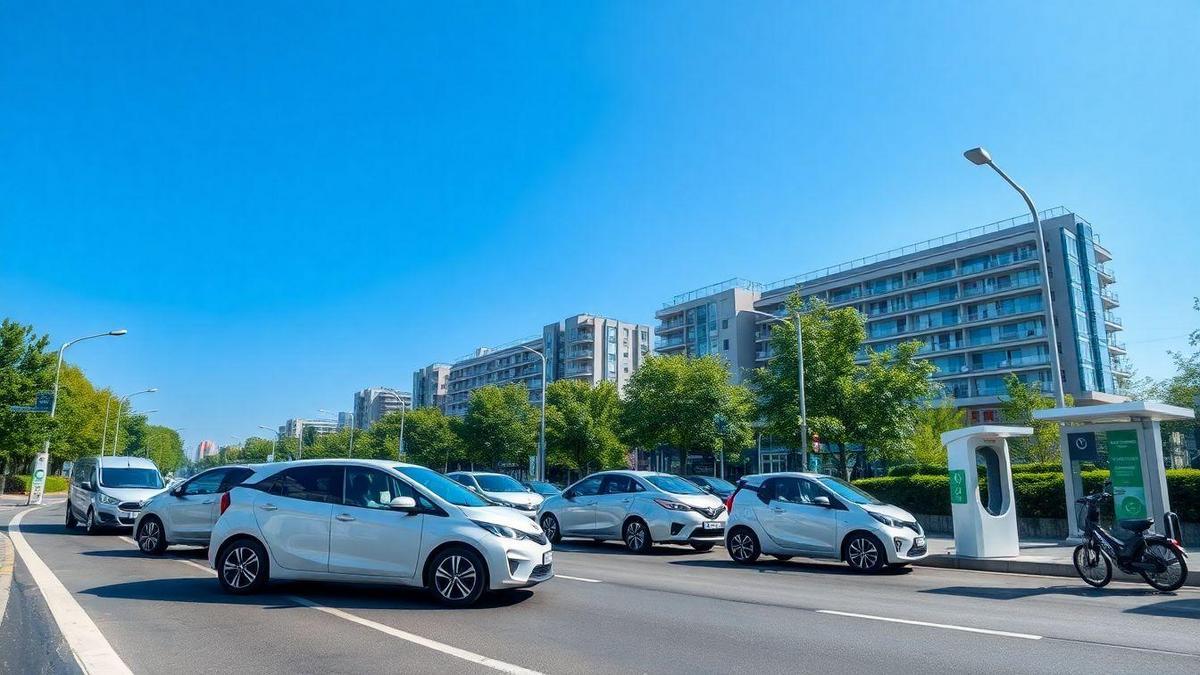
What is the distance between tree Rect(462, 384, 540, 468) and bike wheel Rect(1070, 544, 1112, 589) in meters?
54.6

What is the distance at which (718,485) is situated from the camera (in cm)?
3206

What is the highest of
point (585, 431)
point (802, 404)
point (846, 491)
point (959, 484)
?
point (585, 431)

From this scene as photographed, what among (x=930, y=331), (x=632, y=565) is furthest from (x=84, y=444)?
(x=930, y=331)

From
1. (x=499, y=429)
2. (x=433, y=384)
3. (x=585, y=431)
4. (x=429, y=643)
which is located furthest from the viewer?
(x=433, y=384)

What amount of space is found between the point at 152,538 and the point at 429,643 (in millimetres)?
9287

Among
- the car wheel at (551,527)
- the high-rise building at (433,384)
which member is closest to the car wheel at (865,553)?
the car wheel at (551,527)

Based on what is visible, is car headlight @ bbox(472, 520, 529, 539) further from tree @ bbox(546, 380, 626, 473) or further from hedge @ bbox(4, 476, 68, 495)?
hedge @ bbox(4, 476, 68, 495)

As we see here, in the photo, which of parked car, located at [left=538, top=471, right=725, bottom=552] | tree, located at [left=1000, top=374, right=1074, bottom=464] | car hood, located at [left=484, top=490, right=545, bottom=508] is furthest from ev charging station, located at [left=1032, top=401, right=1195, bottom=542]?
tree, located at [left=1000, top=374, right=1074, bottom=464]

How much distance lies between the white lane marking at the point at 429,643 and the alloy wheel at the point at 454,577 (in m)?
0.86

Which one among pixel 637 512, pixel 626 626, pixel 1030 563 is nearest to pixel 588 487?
pixel 637 512

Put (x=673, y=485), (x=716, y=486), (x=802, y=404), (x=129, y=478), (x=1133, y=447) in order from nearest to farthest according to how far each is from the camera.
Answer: (x=1133, y=447) → (x=673, y=485) → (x=129, y=478) → (x=802, y=404) → (x=716, y=486)

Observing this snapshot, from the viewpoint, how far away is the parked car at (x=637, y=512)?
1418cm

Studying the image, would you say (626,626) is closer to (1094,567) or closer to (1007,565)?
(1094,567)

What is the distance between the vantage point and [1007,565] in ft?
40.3
